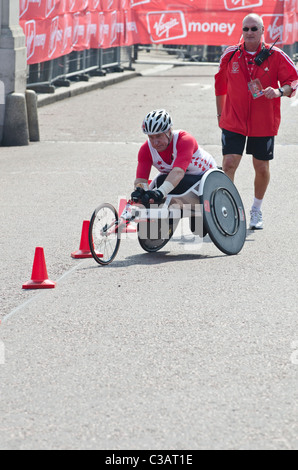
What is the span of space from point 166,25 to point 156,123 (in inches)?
766

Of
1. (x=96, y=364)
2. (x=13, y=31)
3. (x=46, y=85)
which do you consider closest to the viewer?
(x=96, y=364)

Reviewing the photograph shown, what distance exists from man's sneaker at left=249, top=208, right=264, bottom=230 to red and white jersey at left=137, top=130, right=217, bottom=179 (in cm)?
119

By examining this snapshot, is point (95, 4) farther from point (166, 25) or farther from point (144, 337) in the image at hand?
point (144, 337)

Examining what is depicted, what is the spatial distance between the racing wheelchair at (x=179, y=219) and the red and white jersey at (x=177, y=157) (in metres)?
0.14

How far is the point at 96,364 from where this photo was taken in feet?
17.1

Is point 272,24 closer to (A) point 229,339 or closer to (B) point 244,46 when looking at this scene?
(B) point 244,46

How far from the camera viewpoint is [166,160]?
8.03 m

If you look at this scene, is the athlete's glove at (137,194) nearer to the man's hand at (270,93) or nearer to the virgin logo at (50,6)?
the man's hand at (270,93)

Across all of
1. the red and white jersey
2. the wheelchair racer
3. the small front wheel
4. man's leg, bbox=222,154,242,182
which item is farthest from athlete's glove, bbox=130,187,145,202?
man's leg, bbox=222,154,242,182

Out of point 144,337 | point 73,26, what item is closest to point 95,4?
point 73,26

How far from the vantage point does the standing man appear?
351 inches

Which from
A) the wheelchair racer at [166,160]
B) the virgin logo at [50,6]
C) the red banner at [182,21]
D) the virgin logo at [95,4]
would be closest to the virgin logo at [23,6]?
the virgin logo at [50,6]
